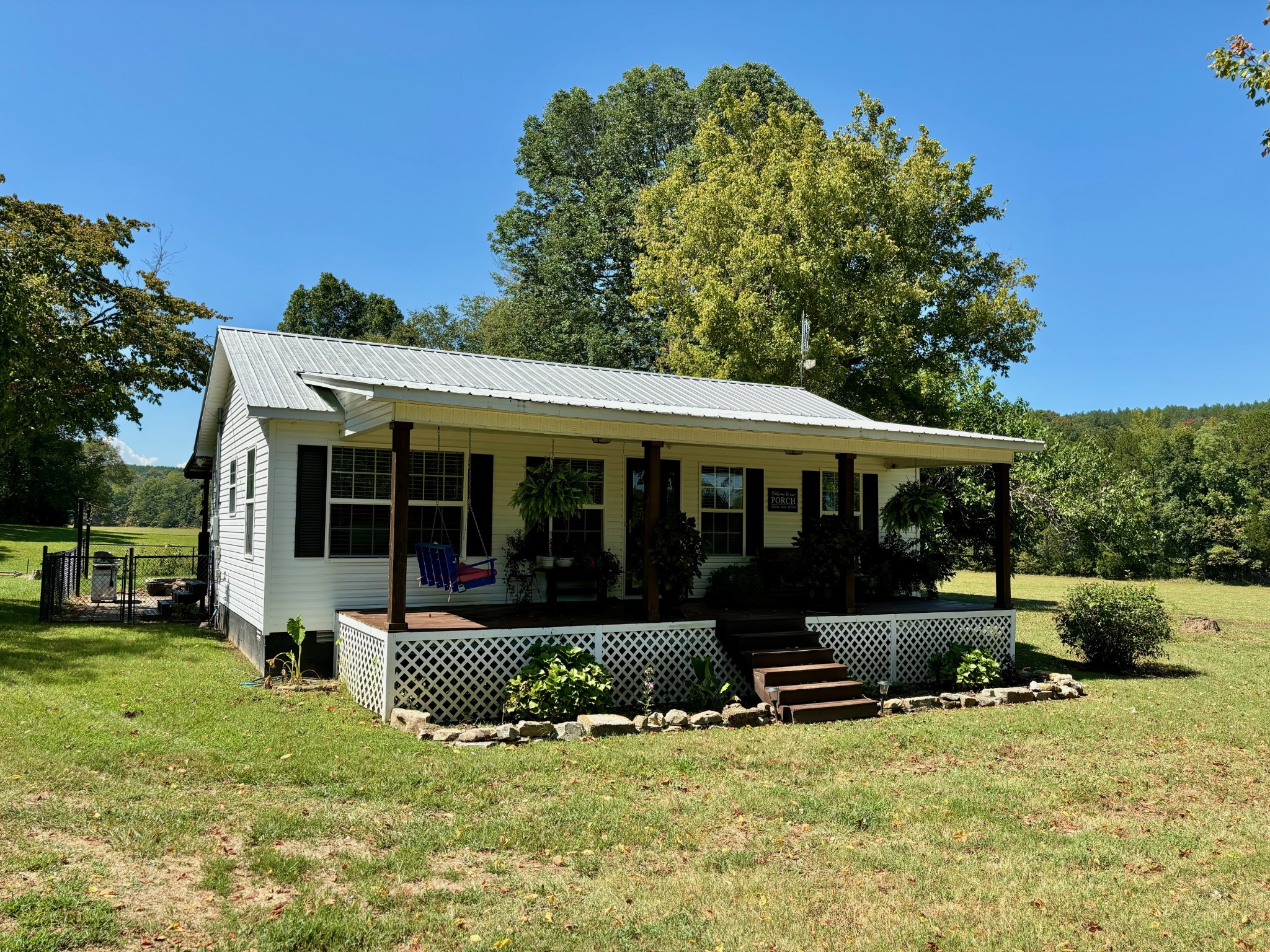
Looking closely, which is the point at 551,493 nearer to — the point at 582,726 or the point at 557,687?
the point at 557,687

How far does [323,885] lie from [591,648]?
445cm

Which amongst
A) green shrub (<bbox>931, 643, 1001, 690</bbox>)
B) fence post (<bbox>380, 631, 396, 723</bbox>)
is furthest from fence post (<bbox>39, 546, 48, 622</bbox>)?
green shrub (<bbox>931, 643, 1001, 690</bbox>)

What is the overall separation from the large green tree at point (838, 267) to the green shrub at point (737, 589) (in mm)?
10000

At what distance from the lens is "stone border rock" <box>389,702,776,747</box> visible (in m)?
6.96

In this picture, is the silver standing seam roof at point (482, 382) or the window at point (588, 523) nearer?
the silver standing seam roof at point (482, 382)

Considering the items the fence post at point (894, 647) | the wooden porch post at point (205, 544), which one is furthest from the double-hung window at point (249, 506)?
the fence post at point (894, 647)

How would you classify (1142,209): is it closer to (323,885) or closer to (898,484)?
(898,484)

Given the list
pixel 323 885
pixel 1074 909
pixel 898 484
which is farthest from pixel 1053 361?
pixel 323 885

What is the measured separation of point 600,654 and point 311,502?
381 centimetres

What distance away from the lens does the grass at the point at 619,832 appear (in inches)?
148

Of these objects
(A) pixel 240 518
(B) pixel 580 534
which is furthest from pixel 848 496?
(A) pixel 240 518

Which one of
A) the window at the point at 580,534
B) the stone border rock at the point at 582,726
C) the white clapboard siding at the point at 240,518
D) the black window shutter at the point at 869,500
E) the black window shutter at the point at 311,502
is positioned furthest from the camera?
the black window shutter at the point at 869,500

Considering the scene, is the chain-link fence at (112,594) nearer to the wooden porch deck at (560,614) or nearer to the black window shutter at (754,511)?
the wooden porch deck at (560,614)

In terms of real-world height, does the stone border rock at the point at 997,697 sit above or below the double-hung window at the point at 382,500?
below
